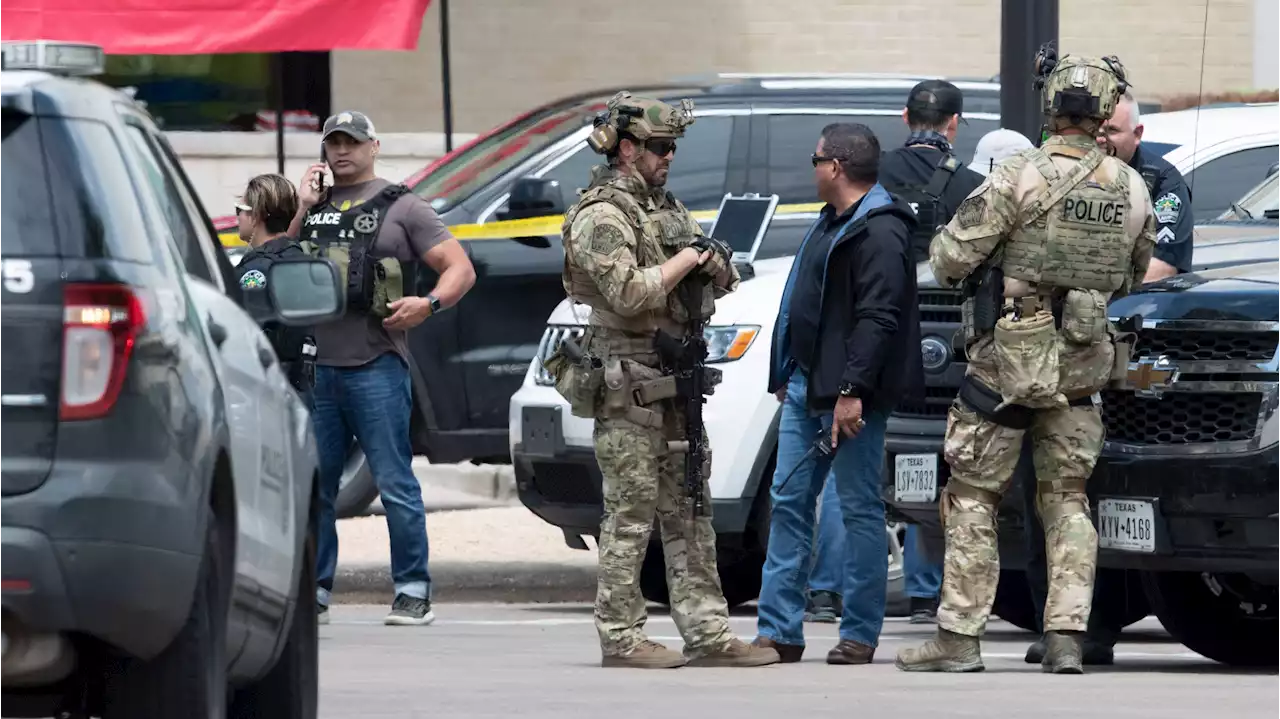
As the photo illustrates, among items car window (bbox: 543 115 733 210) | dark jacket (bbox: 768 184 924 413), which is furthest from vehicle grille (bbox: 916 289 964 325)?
car window (bbox: 543 115 733 210)

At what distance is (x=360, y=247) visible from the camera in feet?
34.9

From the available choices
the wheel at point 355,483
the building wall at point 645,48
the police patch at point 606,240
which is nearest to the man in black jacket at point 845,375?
the police patch at point 606,240

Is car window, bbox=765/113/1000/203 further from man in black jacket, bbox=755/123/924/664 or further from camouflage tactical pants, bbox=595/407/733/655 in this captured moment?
camouflage tactical pants, bbox=595/407/733/655

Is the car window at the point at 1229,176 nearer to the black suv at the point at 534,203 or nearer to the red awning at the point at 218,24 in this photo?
the black suv at the point at 534,203

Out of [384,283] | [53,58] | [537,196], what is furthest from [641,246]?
[53,58]

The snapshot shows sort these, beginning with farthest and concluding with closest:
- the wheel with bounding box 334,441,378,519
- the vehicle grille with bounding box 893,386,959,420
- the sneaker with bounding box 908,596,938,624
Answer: the wheel with bounding box 334,441,378,519, the sneaker with bounding box 908,596,938,624, the vehicle grille with bounding box 893,386,959,420

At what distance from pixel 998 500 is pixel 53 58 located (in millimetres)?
4052

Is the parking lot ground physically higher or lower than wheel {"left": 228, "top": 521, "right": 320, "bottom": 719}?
lower

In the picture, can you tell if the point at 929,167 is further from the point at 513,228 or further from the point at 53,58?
the point at 53,58

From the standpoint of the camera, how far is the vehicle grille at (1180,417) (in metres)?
8.18

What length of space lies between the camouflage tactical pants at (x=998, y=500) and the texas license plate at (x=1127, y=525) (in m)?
0.08

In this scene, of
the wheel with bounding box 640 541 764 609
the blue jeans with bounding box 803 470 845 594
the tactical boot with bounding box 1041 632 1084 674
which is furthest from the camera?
the wheel with bounding box 640 541 764 609

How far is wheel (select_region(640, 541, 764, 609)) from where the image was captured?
1107cm

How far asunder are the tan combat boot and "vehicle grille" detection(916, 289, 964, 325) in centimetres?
156
